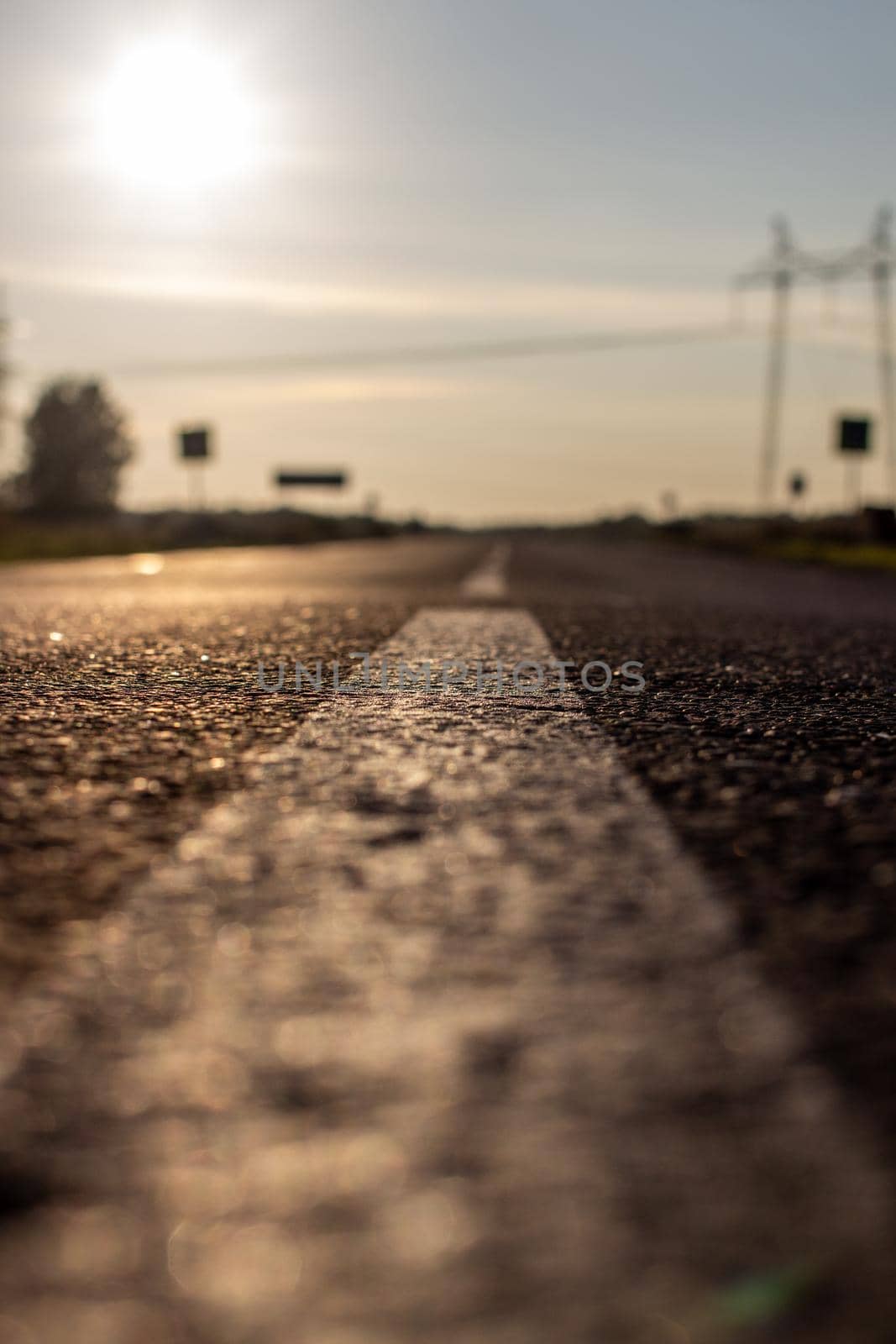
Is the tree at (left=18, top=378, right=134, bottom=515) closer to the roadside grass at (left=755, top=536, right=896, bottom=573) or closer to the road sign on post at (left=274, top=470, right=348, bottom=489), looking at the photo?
the road sign on post at (left=274, top=470, right=348, bottom=489)

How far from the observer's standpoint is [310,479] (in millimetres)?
139625

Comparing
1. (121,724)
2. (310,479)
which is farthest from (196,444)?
(121,724)

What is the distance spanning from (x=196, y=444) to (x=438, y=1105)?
78.1 meters

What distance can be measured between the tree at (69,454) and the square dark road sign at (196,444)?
134ft

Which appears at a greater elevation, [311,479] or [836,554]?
[311,479]

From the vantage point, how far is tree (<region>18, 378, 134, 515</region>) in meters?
117

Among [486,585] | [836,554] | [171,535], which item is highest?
[171,535]

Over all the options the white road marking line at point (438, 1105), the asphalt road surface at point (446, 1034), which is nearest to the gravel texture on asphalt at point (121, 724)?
the asphalt road surface at point (446, 1034)

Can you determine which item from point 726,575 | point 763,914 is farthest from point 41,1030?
point 726,575

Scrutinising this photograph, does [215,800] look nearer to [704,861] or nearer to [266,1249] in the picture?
[704,861]

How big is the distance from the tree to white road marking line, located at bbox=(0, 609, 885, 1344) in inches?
4664

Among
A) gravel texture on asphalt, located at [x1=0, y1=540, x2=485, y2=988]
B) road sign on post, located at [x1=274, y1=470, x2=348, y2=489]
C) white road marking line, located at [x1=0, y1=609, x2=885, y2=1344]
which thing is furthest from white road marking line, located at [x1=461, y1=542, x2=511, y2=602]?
road sign on post, located at [x1=274, y1=470, x2=348, y2=489]

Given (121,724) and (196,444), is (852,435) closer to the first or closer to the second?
(196,444)

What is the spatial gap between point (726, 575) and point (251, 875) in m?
19.2
